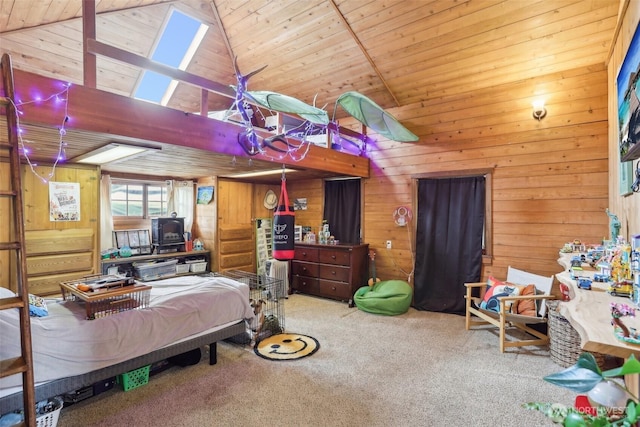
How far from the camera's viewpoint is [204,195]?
5.65 m

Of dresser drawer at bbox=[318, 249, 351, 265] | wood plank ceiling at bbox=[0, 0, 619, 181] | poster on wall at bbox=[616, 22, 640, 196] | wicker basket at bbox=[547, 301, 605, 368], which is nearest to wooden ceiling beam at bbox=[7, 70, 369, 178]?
wood plank ceiling at bbox=[0, 0, 619, 181]

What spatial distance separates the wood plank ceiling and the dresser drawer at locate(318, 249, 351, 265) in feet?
6.62

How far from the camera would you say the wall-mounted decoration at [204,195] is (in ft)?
18.2

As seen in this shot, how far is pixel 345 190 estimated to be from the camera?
569cm

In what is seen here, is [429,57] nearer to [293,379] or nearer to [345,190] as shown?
[345,190]

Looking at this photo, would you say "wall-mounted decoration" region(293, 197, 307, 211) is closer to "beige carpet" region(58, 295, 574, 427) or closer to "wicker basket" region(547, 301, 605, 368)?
"beige carpet" region(58, 295, 574, 427)

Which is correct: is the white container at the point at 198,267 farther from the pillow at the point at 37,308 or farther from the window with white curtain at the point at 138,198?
the pillow at the point at 37,308

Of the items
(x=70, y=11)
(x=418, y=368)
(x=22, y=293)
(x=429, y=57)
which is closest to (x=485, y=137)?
(x=429, y=57)

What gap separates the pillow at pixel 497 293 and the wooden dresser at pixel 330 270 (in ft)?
6.02

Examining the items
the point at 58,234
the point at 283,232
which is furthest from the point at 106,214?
the point at 283,232

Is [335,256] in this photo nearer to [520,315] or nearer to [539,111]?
[520,315]

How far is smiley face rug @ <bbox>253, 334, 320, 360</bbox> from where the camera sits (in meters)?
3.16

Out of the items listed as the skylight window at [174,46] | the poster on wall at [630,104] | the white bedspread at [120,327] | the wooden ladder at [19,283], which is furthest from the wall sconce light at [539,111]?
the wooden ladder at [19,283]

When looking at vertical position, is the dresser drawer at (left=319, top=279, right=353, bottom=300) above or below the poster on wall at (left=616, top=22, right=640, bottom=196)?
below
